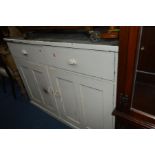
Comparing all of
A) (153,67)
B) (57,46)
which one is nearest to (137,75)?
(153,67)

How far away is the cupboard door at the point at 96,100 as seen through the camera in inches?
37.6

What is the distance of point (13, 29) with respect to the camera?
1574 millimetres

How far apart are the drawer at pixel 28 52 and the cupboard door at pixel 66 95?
0.17 metres

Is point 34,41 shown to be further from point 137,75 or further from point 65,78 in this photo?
point 137,75

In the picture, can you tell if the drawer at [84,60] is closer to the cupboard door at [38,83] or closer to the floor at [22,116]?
the cupboard door at [38,83]

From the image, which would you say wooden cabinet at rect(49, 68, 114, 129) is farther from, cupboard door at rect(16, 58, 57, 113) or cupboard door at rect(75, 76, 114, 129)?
cupboard door at rect(16, 58, 57, 113)

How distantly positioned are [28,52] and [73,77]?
575 millimetres

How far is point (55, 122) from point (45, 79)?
1.91 feet

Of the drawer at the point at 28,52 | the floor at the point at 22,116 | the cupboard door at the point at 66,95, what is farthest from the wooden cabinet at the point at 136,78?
the floor at the point at 22,116

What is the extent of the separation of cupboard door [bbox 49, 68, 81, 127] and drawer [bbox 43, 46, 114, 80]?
10cm

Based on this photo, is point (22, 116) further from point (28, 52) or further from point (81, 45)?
point (81, 45)

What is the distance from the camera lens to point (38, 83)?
159 centimetres

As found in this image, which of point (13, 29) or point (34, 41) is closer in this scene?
point (34, 41)
